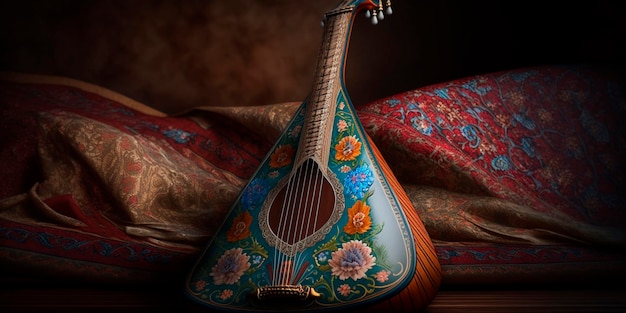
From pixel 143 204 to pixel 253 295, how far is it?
61 cm

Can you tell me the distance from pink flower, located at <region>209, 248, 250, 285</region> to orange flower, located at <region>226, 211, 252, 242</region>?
30mm

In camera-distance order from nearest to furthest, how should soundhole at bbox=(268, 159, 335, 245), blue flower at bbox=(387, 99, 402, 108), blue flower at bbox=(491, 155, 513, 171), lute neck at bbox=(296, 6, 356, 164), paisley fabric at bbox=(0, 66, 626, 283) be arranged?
soundhole at bbox=(268, 159, 335, 245), lute neck at bbox=(296, 6, 356, 164), paisley fabric at bbox=(0, 66, 626, 283), blue flower at bbox=(491, 155, 513, 171), blue flower at bbox=(387, 99, 402, 108)

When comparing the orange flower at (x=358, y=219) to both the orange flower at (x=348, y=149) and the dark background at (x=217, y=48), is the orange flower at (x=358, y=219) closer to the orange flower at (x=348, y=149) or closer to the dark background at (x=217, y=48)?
the orange flower at (x=348, y=149)

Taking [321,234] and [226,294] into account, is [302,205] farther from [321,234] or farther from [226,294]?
[226,294]

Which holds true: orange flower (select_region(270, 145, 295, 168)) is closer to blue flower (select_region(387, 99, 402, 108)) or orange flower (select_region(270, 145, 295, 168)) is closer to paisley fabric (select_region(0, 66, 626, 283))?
paisley fabric (select_region(0, 66, 626, 283))

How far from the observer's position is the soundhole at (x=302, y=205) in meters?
0.86

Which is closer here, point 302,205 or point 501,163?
point 302,205

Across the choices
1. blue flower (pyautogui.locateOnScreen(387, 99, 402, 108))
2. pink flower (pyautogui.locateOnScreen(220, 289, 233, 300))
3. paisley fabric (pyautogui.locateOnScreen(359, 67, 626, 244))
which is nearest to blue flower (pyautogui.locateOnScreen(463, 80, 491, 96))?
paisley fabric (pyautogui.locateOnScreen(359, 67, 626, 244))

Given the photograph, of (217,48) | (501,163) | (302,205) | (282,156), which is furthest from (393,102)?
(217,48)

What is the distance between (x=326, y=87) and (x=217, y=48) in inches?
54.5

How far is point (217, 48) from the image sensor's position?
231cm

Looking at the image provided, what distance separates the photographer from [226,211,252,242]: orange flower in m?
0.90

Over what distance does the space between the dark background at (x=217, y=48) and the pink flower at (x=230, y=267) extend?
1446mm

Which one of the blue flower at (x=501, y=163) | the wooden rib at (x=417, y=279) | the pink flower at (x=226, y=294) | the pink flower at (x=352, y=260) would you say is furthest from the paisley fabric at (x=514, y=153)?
the pink flower at (x=226, y=294)
